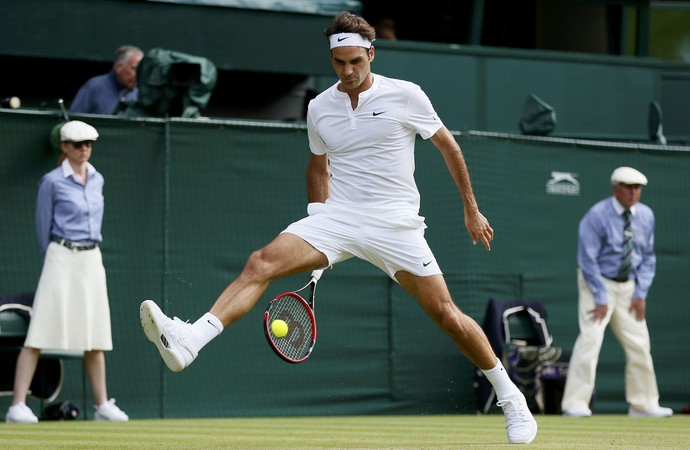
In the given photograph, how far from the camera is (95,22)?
14.1 meters

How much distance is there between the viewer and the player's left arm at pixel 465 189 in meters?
7.63

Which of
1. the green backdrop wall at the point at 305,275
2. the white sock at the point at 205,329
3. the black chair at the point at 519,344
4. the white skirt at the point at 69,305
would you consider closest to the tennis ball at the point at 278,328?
the white sock at the point at 205,329

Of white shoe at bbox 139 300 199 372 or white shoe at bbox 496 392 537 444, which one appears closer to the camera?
white shoe at bbox 139 300 199 372

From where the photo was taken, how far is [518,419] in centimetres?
779

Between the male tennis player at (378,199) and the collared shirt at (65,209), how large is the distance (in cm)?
360

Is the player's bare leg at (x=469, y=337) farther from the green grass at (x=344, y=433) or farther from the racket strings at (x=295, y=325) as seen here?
the racket strings at (x=295, y=325)

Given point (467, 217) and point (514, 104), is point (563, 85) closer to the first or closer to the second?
point (514, 104)

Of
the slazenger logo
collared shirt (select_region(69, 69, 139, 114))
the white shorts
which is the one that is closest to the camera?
the white shorts

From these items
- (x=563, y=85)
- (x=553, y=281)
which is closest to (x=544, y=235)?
(x=553, y=281)

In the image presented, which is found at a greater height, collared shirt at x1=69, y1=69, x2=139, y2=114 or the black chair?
collared shirt at x1=69, y1=69, x2=139, y2=114

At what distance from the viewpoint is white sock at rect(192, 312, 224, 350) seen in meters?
7.02

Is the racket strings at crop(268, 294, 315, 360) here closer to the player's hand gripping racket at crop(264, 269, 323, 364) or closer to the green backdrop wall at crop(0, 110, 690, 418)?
the player's hand gripping racket at crop(264, 269, 323, 364)

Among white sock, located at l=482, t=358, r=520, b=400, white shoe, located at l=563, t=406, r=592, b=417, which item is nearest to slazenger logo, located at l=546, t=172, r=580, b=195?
white shoe, located at l=563, t=406, r=592, b=417

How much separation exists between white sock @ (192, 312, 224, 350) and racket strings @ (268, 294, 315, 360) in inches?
25.9
